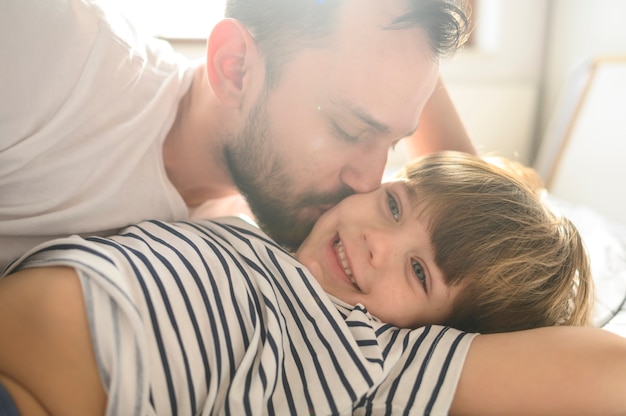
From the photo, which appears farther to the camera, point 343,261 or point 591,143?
point 591,143

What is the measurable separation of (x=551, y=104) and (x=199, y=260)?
2.16 metres

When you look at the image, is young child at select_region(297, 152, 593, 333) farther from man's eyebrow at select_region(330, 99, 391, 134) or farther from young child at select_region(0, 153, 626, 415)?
man's eyebrow at select_region(330, 99, 391, 134)

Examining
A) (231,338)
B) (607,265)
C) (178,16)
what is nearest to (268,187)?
(231,338)

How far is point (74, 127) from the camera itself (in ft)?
2.90

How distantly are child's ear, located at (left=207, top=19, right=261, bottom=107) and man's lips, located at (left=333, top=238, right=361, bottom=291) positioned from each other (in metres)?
0.36

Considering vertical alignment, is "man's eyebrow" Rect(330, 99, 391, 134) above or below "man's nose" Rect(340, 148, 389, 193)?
above

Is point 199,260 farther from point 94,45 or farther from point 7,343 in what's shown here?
point 94,45

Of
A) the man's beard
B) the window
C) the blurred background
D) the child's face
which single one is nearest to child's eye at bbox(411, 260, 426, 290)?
the child's face

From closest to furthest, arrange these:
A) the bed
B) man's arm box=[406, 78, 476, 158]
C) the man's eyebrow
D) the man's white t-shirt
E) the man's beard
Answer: the man's white t-shirt, the man's eyebrow, the man's beard, man's arm box=[406, 78, 476, 158], the bed

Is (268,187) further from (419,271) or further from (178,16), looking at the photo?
(178,16)

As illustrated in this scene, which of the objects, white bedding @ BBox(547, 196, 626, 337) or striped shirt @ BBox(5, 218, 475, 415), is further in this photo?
white bedding @ BBox(547, 196, 626, 337)

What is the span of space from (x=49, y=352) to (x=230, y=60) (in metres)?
0.65

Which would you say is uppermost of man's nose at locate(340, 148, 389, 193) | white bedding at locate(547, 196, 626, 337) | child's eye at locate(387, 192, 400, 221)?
man's nose at locate(340, 148, 389, 193)

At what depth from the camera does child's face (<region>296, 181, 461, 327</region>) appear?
0.86m
